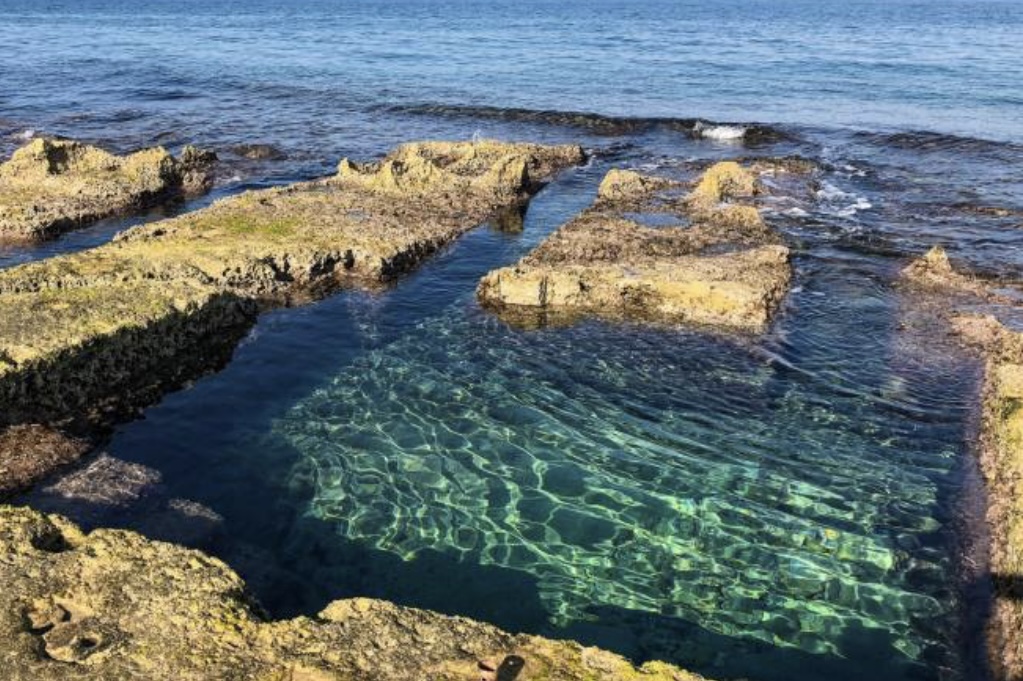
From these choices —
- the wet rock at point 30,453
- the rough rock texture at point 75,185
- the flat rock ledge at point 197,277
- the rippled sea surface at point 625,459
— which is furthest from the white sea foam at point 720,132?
the wet rock at point 30,453

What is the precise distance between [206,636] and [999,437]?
40.1 feet

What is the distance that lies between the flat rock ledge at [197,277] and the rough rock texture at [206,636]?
12.4 feet

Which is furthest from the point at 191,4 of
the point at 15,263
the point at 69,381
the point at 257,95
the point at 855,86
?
the point at 69,381

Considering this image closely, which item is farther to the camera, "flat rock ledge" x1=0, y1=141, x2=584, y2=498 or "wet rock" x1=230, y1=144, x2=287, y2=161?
"wet rock" x1=230, y1=144, x2=287, y2=161

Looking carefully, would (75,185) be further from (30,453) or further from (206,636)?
Answer: (206,636)

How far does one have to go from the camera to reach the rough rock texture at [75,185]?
24.0 metres

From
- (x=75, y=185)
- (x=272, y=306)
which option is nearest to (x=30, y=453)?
(x=272, y=306)

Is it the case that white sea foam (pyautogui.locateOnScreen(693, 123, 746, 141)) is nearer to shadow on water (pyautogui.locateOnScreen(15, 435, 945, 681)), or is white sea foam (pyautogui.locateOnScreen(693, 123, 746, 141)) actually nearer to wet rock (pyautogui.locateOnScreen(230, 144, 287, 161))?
wet rock (pyautogui.locateOnScreen(230, 144, 287, 161))

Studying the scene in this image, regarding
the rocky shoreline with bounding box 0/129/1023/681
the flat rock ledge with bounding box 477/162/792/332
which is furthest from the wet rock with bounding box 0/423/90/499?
the flat rock ledge with bounding box 477/162/792/332

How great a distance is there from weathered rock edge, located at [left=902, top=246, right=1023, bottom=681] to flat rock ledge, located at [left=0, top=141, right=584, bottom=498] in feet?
42.0

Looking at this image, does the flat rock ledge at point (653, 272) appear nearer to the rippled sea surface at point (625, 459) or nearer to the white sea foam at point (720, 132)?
the rippled sea surface at point (625, 459)

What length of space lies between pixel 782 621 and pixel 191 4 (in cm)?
17521

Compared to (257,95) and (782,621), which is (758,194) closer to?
(782,621)

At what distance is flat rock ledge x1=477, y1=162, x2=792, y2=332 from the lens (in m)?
18.1
